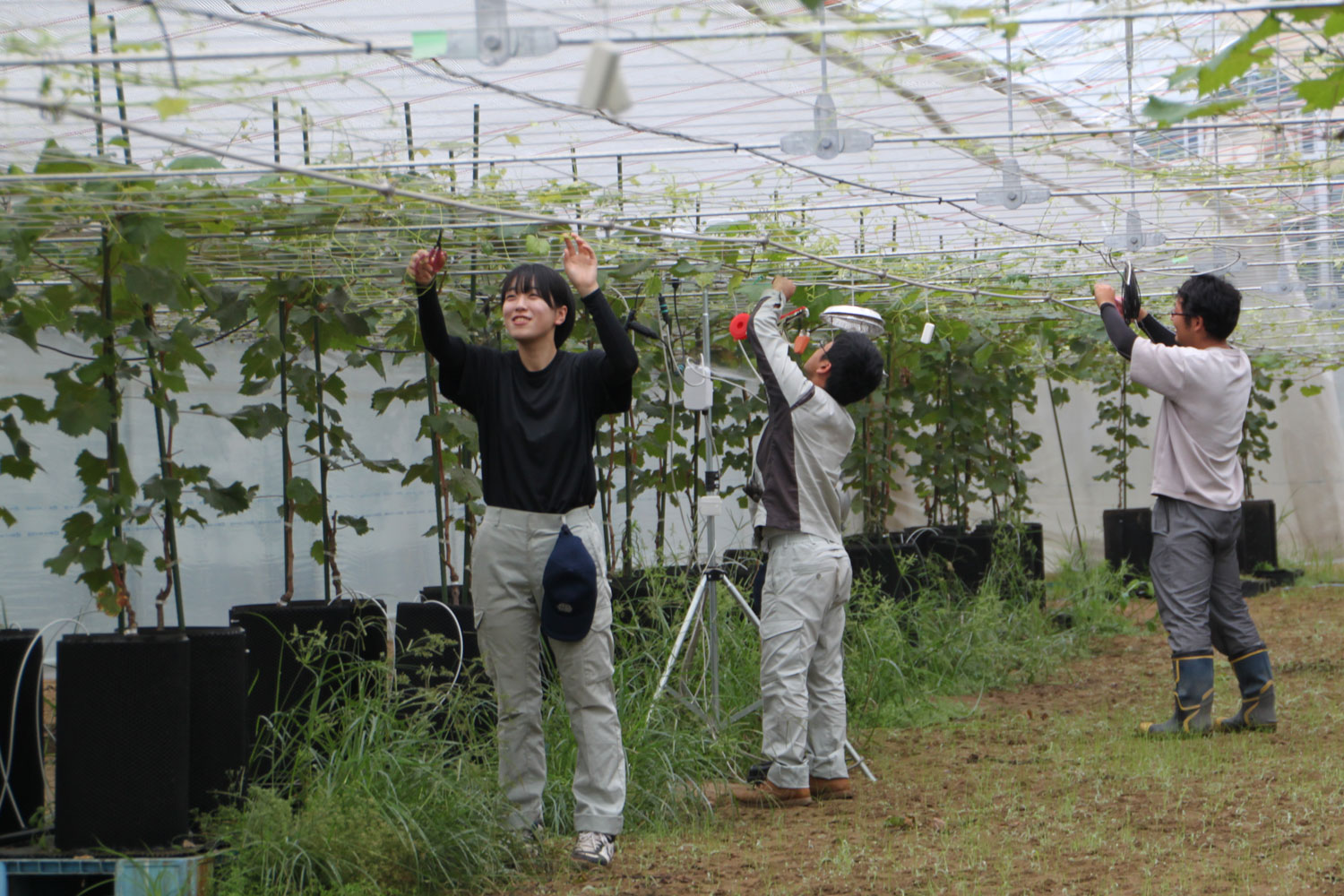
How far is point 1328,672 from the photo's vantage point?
5.76 m

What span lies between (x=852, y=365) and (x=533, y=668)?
1.35 metres

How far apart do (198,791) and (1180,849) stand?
2393 millimetres

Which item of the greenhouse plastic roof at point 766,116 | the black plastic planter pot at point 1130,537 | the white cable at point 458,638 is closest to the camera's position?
the greenhouse plastic roof at point 766,116

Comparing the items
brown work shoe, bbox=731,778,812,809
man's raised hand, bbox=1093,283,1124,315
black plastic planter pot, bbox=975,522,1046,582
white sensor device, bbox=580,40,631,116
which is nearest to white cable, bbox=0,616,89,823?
brown work shoe, bbox=731,778,812,809

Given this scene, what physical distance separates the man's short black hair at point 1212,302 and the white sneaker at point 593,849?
2.77 metres

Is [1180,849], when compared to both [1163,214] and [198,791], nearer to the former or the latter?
[198,791]

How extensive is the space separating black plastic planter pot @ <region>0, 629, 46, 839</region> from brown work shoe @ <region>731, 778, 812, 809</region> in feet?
6.17

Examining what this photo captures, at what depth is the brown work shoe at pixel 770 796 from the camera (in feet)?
12.6

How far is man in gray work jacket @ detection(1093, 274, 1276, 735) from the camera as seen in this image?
175 inches

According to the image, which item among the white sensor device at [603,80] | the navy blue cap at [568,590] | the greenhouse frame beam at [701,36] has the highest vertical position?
the greenhouse frame beam at [701,36]

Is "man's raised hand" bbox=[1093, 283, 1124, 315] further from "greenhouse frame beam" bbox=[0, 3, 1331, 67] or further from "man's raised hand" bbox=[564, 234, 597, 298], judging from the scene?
"greenhouse frame beam" bbox=[0, 3, 1331, 67]

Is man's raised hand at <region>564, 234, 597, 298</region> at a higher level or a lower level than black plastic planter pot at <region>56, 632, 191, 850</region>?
higher

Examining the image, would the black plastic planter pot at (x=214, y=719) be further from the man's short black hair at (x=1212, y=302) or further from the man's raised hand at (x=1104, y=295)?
the man's short black hair at (x=1212, y=302)

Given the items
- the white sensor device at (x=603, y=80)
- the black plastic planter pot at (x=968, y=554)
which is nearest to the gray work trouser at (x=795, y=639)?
the white sensor device at (x=603, y=80)
